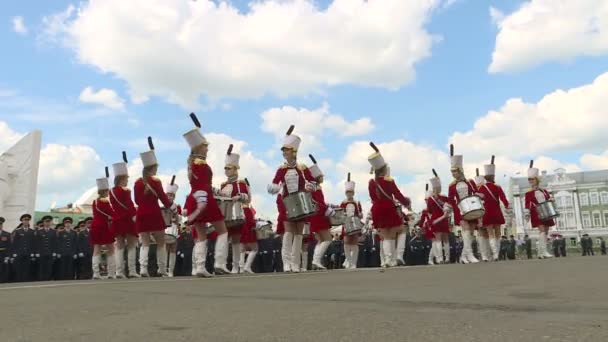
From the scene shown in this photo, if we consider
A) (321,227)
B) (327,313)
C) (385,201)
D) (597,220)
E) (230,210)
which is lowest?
(327,313)

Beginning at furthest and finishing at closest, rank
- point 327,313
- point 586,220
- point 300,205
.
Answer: point 586,220, point 300,205, point 327,313

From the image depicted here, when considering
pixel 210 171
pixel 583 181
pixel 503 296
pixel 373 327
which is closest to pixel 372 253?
pixel 210 171

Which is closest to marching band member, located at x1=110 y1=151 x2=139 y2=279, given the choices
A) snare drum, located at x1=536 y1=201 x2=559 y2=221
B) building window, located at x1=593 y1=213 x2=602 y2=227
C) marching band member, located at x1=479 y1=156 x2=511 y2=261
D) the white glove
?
the white glove

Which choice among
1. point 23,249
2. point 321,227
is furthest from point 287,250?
point 23,249

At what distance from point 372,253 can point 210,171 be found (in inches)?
636

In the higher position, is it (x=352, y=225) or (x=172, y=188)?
(x=172, y=188)

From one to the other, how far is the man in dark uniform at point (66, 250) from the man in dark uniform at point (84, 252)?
0.68 ft

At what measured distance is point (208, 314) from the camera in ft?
13.2

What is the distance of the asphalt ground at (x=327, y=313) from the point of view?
311cm

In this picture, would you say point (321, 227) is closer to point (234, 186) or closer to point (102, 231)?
point (234, 186)

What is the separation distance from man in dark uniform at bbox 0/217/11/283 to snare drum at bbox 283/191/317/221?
8634 millimetres

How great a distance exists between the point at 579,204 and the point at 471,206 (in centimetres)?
9550

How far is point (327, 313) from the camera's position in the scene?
3924 mm

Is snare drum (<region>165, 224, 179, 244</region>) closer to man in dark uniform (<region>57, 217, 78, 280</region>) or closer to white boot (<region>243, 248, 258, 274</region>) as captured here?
white boot (<region>243, 248, 258, 274</region>)
